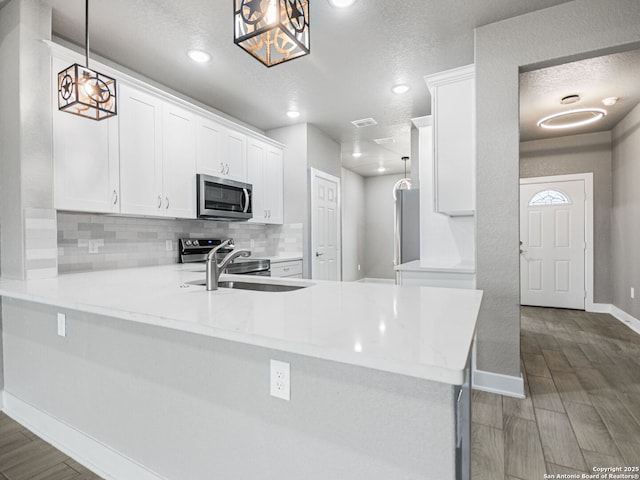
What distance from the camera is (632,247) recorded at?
4188 millimetres

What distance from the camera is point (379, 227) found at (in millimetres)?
8273

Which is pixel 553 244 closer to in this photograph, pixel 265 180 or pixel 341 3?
pixel 265 180

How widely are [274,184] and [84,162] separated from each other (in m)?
2.36

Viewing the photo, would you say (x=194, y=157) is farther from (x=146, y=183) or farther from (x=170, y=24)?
(x=170, y=24)

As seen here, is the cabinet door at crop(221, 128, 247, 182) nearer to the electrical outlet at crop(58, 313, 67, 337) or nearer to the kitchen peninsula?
the kitchen peninsula

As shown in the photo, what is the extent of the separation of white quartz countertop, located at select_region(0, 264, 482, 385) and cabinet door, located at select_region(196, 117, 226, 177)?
6.15ft

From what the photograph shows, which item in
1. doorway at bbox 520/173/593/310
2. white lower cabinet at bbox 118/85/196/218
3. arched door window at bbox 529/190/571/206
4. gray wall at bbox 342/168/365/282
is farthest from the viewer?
gray wall at bbox 342/168/365/282

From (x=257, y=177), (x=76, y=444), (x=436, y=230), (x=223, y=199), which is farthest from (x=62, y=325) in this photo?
(x=436, y=230)

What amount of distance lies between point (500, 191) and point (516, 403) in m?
1.48

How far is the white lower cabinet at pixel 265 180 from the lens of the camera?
13.5 feet

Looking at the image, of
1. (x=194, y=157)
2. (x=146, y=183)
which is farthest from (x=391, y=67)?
(x=146, y=183)

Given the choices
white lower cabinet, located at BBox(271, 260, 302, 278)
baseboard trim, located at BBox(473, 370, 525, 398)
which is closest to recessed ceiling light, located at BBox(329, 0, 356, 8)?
white lower cabinet, located at BBox(271, 260, 302, 278)

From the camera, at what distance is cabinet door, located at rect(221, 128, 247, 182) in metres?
3.72

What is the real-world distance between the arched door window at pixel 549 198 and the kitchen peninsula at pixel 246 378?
4825 mm
